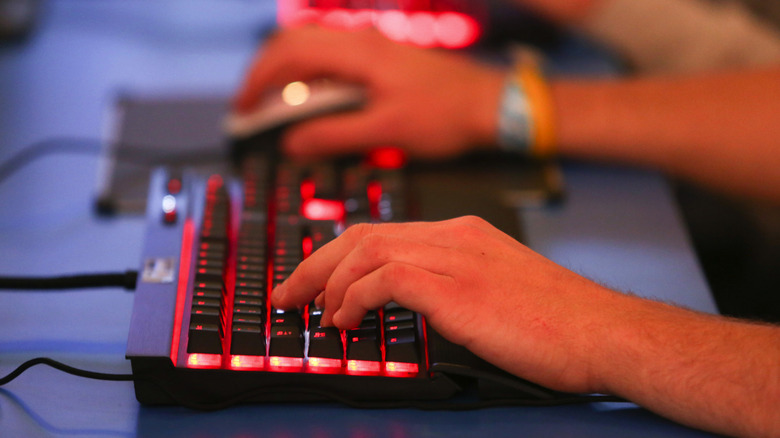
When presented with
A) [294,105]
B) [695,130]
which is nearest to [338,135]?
[294,105]

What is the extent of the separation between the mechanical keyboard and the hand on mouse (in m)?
0.14

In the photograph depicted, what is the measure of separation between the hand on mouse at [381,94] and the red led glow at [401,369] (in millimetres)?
344

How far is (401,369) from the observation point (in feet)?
1.92

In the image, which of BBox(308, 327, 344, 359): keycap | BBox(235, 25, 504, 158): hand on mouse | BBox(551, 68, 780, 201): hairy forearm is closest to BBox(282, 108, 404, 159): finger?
BBox(235, 25, 504, 158): hand on mouse

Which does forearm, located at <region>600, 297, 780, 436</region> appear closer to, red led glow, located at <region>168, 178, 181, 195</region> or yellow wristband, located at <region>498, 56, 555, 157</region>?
yellow wristband, located at <region>498, 56, 555, 157</region>

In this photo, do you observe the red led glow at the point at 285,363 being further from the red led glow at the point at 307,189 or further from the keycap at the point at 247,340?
the red led glow at the point at 307,189

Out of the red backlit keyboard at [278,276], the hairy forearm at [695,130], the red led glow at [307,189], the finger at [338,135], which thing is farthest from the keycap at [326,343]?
the hairy forearm at [695,130]

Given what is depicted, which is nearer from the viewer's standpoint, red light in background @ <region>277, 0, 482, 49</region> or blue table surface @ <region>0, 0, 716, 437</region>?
blue table surface @ <region>0, 0, 716, 437</region>

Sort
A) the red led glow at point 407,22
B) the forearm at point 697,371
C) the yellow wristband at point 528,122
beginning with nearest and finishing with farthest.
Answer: the forearm at point 697,371
the yellow wristband at point 528,122
the red led glow at point 407,22

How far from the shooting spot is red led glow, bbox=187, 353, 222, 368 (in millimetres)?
574

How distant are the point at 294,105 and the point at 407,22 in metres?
0.27

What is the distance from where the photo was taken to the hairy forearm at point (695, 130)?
86 centimetres

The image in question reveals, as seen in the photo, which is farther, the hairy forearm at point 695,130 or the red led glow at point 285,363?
the hairy forearm at point 695,130

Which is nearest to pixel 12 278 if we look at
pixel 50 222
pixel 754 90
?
pixel 50 222
